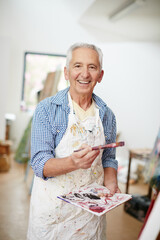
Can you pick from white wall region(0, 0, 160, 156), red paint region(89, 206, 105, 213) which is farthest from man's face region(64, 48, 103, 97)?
red paint region(89, 206, 105, 213)

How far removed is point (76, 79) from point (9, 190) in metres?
2.89

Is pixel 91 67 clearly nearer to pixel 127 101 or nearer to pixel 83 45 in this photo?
pixel 83 45

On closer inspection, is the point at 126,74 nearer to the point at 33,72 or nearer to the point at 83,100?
the point at 83,100

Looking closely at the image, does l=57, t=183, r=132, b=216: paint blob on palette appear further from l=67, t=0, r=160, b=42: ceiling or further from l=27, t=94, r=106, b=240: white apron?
l=67, t=0, r=160, b=42: ceiling

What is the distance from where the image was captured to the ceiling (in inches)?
102

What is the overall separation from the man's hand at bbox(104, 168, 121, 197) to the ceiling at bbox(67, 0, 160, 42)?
1.23m

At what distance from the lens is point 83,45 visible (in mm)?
1448

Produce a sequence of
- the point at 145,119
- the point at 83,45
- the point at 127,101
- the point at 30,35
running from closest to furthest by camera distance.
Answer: the point at 83,45, the point at 127,101, the point at 145,119, the point at 30,35

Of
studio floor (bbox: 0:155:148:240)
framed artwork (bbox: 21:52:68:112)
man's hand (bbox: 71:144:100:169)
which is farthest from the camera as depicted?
framed artwork (bbox: 21:52:68:112)

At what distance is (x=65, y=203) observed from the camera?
146 centimetres

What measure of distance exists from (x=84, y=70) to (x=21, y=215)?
2291mm

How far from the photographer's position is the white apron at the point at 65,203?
1444 mm

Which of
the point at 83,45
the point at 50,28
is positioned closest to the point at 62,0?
the point at 50,28

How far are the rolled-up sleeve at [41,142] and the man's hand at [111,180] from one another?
0.37 meters
